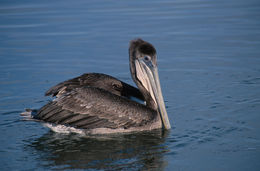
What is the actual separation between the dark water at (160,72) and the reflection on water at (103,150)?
13 millimetres

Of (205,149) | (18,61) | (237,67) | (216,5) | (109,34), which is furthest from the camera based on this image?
(216,5)

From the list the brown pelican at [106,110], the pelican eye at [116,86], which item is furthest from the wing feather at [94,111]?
the pelican eye at [116,86]

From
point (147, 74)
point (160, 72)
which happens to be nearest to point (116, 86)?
point (147, 74)

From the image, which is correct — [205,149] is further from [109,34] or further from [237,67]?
[109,34]

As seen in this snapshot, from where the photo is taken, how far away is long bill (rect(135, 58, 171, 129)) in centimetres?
625

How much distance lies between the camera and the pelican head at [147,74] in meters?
6.22

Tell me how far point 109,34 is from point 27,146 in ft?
17.5

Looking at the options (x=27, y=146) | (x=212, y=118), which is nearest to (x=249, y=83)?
(x=212, y=118)

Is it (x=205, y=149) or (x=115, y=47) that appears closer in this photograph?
(x=205, y=149)

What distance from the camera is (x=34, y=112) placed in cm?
635

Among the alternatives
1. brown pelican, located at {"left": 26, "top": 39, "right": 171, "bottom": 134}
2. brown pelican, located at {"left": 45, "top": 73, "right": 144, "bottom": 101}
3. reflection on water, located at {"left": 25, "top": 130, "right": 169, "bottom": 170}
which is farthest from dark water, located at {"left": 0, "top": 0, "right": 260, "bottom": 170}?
brown pelican, located at {"left": 45, "top": 73, "right": 144, "bottom": 101}

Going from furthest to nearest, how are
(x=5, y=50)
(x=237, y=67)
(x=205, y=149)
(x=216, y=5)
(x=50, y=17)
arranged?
(x=216, y=5)
(x=50, y=17)
(x=5, y=50)
(x=237, y=67)
(x=205, y=149)

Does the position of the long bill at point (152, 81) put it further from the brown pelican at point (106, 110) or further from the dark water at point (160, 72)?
the dark water at point (160, 72)

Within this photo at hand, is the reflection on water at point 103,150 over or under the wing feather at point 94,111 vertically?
under
